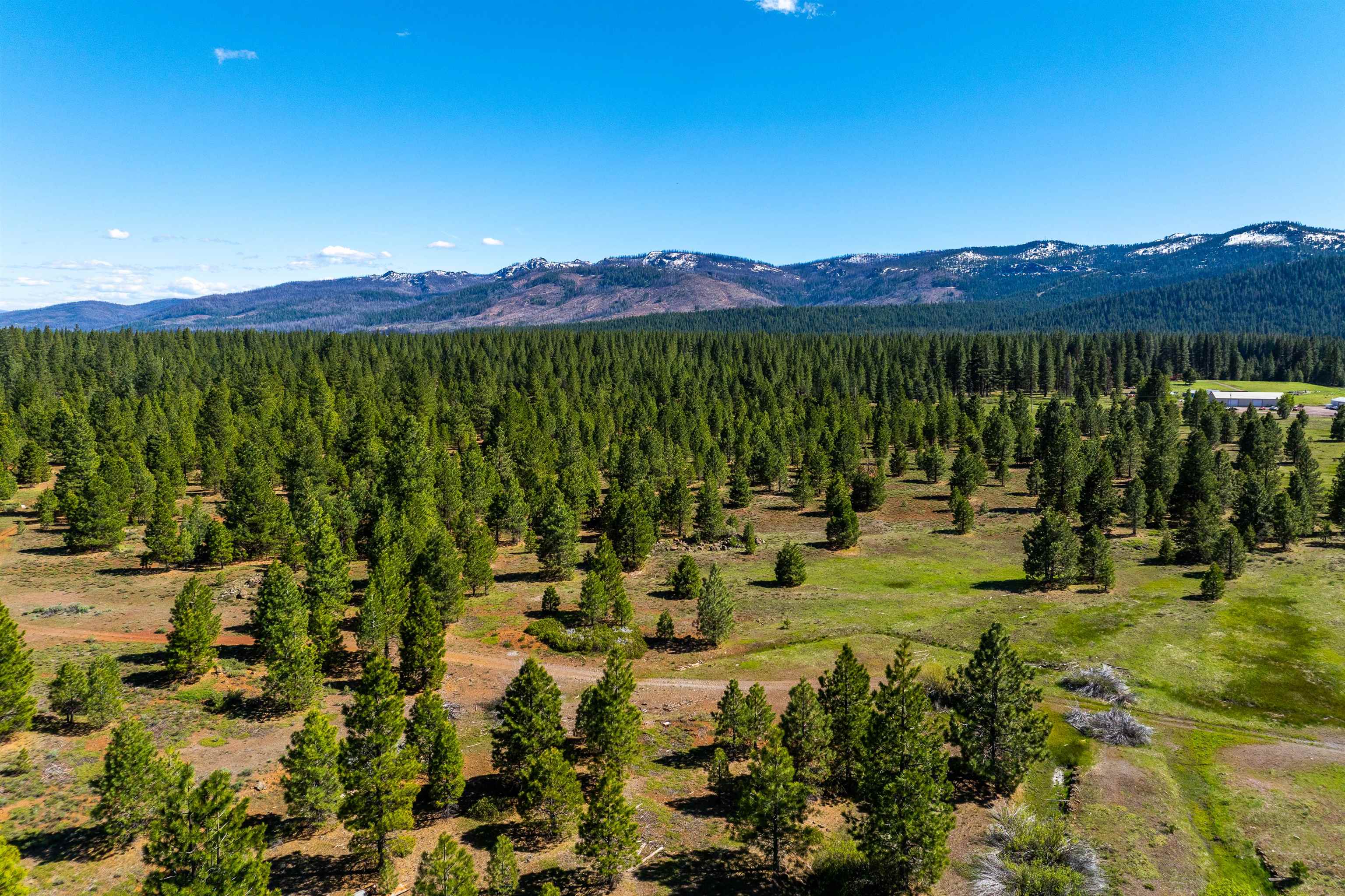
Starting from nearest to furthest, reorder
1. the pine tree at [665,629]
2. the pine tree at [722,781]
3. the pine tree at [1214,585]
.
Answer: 1. the pine tree at [722,781]
2. the pine tree at [665,629]
3. the pine tree at [1214,585]

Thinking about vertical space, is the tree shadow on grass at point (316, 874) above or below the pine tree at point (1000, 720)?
below

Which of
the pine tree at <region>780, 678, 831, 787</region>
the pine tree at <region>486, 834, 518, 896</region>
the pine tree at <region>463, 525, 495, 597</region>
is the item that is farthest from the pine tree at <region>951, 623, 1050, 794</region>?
the pine tree at <region>463, 525, 495, 597</region>

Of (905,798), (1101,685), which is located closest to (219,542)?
(905,798)

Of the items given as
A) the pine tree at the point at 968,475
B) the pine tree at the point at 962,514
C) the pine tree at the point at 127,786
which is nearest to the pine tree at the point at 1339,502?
the pine tree at the point at 968,475

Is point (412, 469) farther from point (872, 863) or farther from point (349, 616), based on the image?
point (872, 863)

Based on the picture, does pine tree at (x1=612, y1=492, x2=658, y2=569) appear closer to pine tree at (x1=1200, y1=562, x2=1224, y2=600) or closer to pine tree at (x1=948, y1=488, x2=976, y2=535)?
pine tree at (x1=948, y1=488, x2=976, y2=535)

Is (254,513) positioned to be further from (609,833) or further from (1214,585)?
(1214,585)

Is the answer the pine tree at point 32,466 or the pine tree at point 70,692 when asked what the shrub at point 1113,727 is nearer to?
the pine tree at point 70,692

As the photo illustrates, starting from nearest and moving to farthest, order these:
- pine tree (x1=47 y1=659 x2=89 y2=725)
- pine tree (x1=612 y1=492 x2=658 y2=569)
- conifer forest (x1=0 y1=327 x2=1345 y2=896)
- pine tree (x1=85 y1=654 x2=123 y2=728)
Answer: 1. conifer forest (x1=0 y1=327 x2=1345 y2=896)
2. pine tree (x1=47 y1=659 x2=89 y2=725)
3. pine tree (x1=85 y1=654 x2=123 y2=728)
4. pine tree (x1=612 y1=492 x2=658 y2=569)
